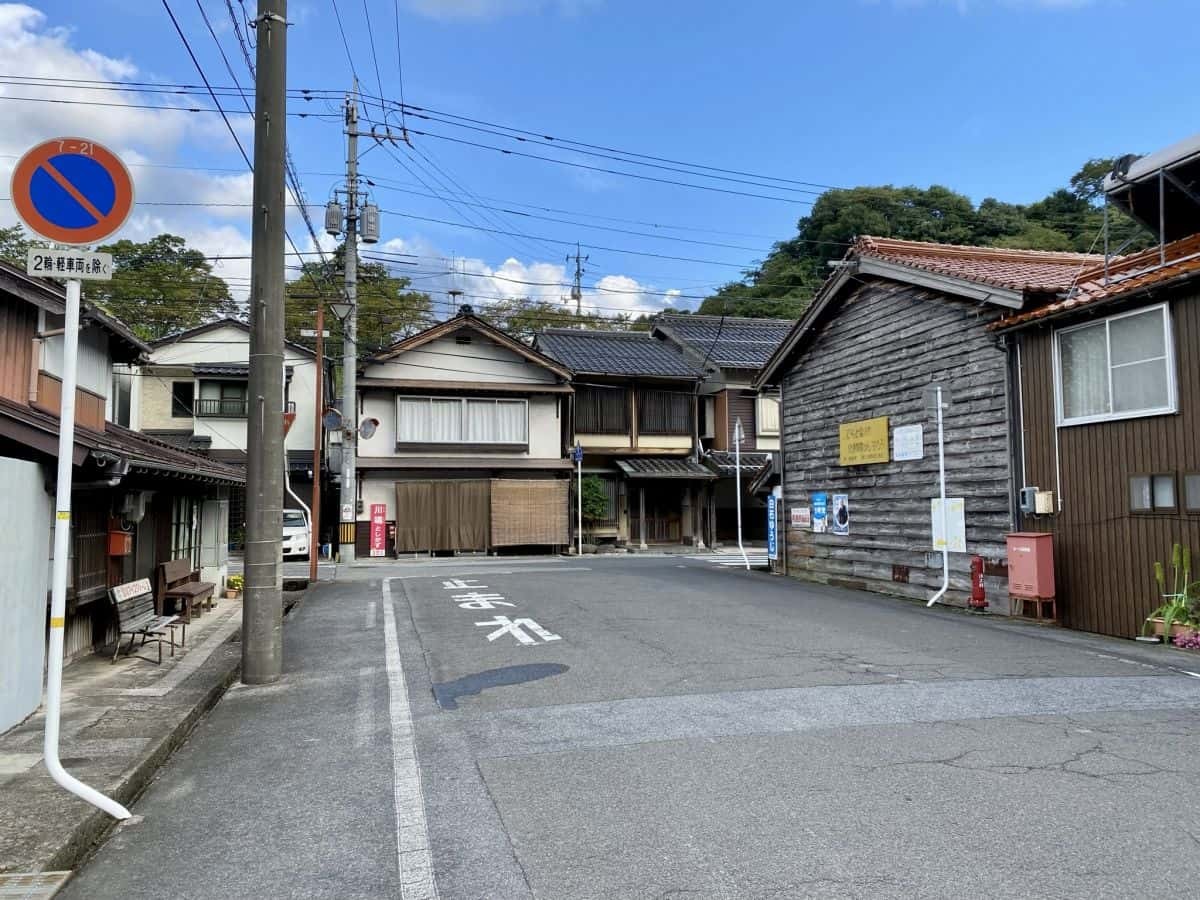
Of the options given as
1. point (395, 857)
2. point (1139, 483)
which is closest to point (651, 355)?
point (1139, 483)

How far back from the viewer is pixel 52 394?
32.8ft

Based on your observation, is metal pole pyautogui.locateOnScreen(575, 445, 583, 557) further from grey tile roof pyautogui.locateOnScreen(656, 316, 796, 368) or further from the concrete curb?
the concrete curb

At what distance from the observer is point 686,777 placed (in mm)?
4688

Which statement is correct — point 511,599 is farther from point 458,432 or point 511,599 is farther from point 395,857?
point 458,432

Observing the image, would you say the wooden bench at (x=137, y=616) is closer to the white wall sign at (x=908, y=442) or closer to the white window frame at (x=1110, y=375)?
the white wall sign at (x=908, y=442)

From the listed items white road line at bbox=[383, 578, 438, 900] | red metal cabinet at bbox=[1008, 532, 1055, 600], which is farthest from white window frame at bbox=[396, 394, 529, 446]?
white road line at bbox=[383, 578, 438, 900]

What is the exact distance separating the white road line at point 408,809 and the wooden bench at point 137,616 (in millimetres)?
3347

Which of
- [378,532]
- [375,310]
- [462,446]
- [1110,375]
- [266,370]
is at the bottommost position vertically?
[378,532]

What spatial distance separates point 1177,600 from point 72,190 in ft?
35.0

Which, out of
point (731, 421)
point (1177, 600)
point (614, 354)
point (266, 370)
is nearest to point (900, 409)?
point (1177, 600)

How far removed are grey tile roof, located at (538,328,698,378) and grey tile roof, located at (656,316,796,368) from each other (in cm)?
81

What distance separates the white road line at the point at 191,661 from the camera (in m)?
7.22

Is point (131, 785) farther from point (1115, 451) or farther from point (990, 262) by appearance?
point (990, 262)

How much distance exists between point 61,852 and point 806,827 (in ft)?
11.3
